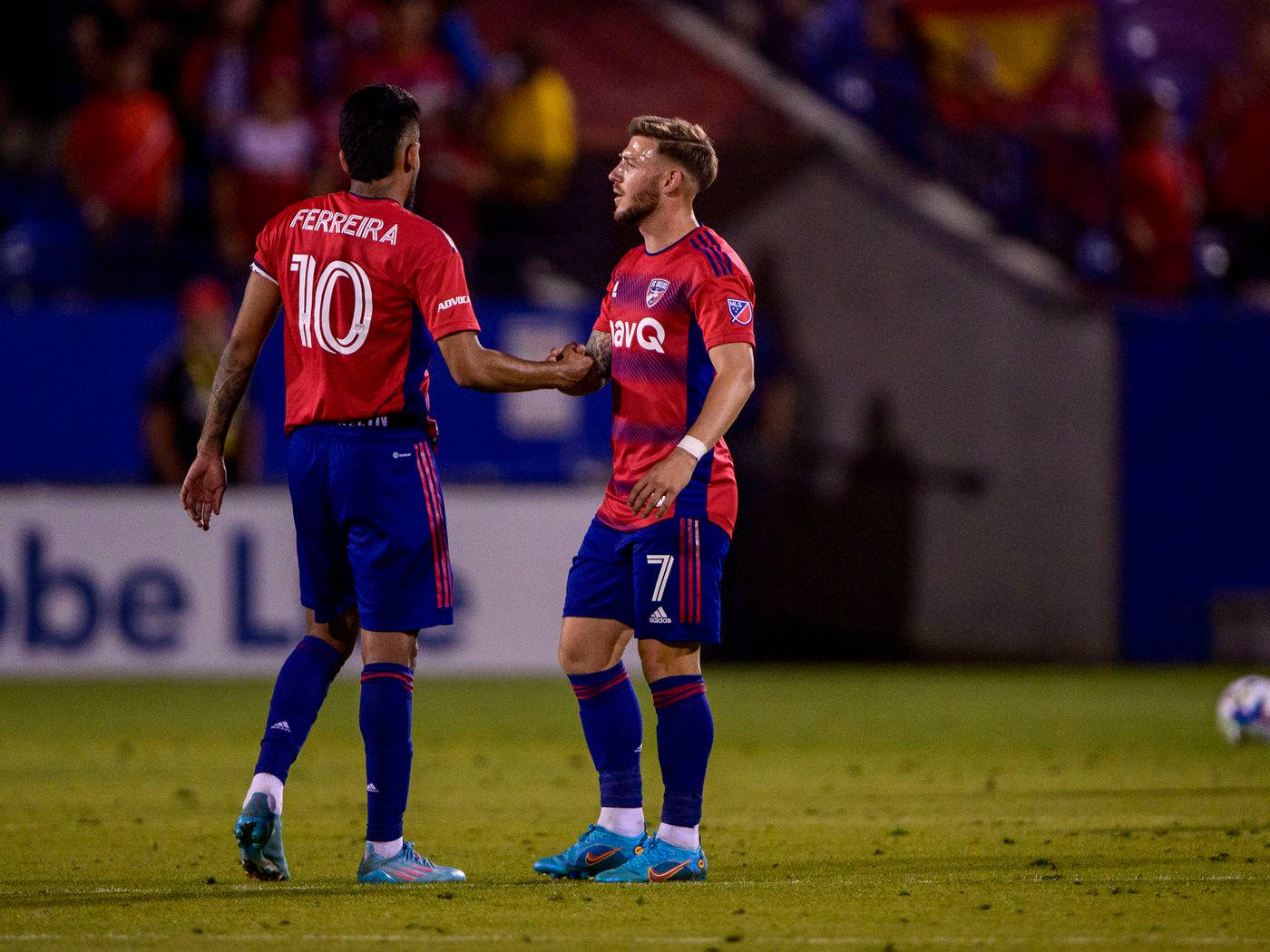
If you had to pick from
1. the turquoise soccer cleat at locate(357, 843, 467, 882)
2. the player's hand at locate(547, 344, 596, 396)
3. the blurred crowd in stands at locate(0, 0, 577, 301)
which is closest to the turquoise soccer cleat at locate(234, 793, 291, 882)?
the turquoise soccer cleat at locate(357, 843, 467, 882)

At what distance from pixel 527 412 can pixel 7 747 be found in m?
5.86

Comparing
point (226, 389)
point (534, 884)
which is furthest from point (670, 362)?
point (534, 884)

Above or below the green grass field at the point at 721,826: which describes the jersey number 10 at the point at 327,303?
above

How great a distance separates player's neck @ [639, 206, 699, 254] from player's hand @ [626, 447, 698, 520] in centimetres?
82

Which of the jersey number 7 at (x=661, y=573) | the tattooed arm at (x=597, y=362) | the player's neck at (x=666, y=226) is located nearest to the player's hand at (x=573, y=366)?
A: the tattooed arm at (x=597, y=362)

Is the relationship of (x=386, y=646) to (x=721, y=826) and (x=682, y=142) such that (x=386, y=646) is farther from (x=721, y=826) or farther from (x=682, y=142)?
(x=721, y=826)

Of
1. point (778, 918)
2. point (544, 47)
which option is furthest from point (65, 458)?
point (778, 918)

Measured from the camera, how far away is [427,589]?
5.91 m

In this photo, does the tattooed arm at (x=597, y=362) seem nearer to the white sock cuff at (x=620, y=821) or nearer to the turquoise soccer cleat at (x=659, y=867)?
the white sock cuff at (x=620, y=821)

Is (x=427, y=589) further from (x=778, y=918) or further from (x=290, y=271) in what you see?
(x=778, y=918)

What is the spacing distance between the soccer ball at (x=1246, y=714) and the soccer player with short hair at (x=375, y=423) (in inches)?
201

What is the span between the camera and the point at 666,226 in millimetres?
6164

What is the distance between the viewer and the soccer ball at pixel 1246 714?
978cm

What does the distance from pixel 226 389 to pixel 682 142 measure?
5.20 ft
